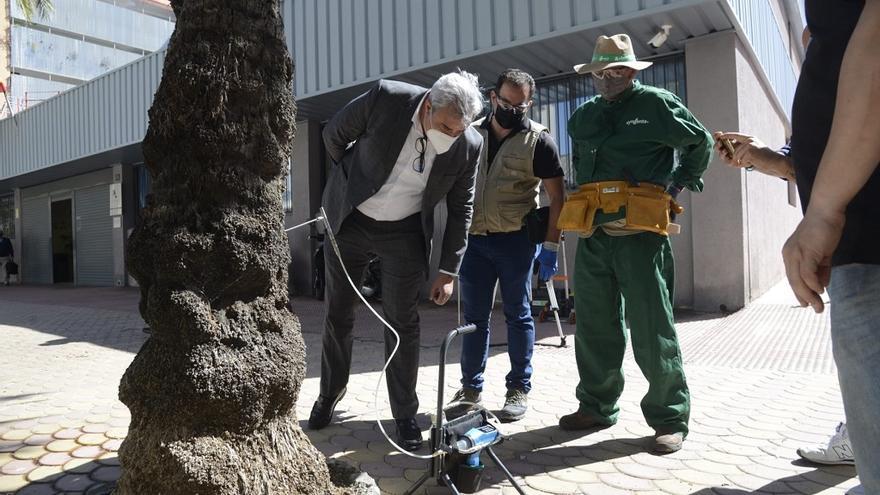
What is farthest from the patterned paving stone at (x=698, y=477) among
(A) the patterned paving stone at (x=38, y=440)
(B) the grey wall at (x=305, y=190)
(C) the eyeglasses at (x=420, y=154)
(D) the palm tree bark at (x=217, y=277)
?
(B) the grey wall at (x=305, y=190)

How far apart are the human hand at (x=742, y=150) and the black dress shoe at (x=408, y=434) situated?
2015mm

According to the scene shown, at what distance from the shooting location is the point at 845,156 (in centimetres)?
129

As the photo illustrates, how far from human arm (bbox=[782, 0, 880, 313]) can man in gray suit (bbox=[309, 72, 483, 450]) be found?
6.20 ft

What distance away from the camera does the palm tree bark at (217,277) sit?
204 centimetres

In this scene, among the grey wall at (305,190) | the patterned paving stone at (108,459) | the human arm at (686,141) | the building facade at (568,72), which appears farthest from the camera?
the grey wall at (305,190)

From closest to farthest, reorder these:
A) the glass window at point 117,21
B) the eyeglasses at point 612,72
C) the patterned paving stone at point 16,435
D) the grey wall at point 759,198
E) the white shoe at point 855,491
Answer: the white shoe at point 855,491 → the eyeglasses at point 612,72 → the patterned paving stone at point 16,435 → the grey wall at point 759,198 → the glass window at point 117,21

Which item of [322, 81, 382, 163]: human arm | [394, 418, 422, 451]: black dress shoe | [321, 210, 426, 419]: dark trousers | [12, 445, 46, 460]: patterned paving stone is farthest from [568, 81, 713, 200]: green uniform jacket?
[12, 445, 46, 460]: patterned paving stone

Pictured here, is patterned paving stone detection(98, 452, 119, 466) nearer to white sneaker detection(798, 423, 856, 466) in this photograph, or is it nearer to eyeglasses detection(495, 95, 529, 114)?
eyeglasses detection(495, 95, 529, 114)

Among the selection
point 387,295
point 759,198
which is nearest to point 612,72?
point 387,295

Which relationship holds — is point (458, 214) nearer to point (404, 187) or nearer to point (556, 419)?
point (404, 187)

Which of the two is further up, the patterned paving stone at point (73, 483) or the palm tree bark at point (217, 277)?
the palm tree bark at point (217, 277)

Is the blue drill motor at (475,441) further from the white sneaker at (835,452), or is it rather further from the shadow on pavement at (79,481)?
the white sneaker at (835,452)

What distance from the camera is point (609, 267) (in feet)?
11.3

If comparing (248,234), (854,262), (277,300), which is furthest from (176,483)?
(854,262)
